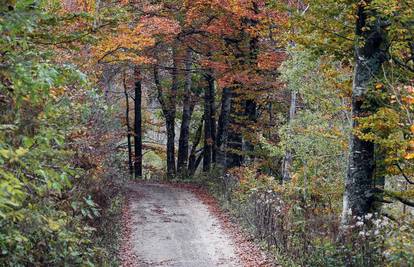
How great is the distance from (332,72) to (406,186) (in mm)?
3729

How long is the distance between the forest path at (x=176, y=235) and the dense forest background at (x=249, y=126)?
0.79 m

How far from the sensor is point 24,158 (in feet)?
12.7

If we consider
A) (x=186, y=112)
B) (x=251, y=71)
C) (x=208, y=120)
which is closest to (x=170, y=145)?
(x=208, y=120)

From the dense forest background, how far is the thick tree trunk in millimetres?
21

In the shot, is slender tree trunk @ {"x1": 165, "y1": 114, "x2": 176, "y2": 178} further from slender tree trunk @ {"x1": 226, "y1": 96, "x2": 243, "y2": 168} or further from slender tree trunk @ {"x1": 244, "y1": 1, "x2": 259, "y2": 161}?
slender tree trunk @ {"x1": 244, "y1": 1, "x2": 259, "y2": 161}

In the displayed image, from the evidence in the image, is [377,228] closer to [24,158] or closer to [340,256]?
[340,256]

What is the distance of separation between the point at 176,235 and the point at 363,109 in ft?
20.8

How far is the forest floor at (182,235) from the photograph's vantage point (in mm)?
11195

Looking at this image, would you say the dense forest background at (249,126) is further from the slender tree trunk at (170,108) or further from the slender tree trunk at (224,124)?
the slender tree trunk at (170,108)

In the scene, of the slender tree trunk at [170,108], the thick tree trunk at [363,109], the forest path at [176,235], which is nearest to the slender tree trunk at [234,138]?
the forest path at [176,235]

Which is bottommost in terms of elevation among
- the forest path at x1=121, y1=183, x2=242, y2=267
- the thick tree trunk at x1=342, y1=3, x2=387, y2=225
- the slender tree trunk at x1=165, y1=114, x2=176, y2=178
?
the forest path at x1=121, y1=183, x2=242, y2=267

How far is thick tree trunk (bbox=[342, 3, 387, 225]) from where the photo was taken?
9031 millimetres

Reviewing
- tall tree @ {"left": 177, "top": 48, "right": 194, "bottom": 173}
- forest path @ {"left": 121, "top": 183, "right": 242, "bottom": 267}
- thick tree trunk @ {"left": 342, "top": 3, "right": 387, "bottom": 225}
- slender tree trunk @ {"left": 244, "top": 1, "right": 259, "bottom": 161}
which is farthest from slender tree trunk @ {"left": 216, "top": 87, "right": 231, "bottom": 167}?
thick tree trunk @ {"left": 342, "top": 3, "right": 387, "bottom": 225}

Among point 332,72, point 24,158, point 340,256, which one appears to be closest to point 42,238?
point 24,158
